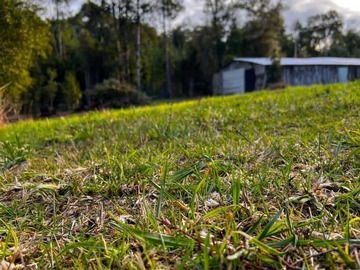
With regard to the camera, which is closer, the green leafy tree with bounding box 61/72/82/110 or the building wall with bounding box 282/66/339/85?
the green leafy tree with bounding box 61/72/82/110

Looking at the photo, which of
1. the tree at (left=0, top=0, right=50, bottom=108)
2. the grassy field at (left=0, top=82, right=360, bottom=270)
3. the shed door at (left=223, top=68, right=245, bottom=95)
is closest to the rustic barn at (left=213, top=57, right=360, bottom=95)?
the shed door at (left=223, top=68, right=245, bottom=95)

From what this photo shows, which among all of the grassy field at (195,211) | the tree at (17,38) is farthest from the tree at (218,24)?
the grassy field at (195,211)

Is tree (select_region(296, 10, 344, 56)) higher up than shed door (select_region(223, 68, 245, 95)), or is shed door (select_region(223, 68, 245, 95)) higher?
tree (select_region(296, 10, 344, 56))

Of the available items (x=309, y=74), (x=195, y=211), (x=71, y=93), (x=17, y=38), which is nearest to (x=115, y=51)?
(x=71, y=93)

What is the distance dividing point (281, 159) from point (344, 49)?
140 feet

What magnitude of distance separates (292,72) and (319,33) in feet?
79.2

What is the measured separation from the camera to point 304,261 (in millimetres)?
670

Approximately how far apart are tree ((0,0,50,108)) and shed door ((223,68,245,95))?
48.6 feet

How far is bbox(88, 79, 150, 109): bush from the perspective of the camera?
64.1 feet

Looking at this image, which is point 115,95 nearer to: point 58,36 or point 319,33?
point 58,36

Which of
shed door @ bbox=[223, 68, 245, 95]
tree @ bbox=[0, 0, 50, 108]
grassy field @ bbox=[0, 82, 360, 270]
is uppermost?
tree @ bbox=[0, 0, 50, 108]

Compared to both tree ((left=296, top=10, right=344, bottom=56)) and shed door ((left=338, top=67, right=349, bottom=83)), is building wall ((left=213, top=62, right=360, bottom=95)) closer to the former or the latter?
shed door ((left=338, top=67, right=349, bottom=83))

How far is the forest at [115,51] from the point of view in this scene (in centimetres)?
1631

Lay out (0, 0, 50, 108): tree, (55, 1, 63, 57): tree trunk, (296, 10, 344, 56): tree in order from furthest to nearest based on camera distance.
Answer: (296, 10, 344, 56): tree
(55, 1, 63, 57): tree trunk
(0, 0, 50, 108): tree
